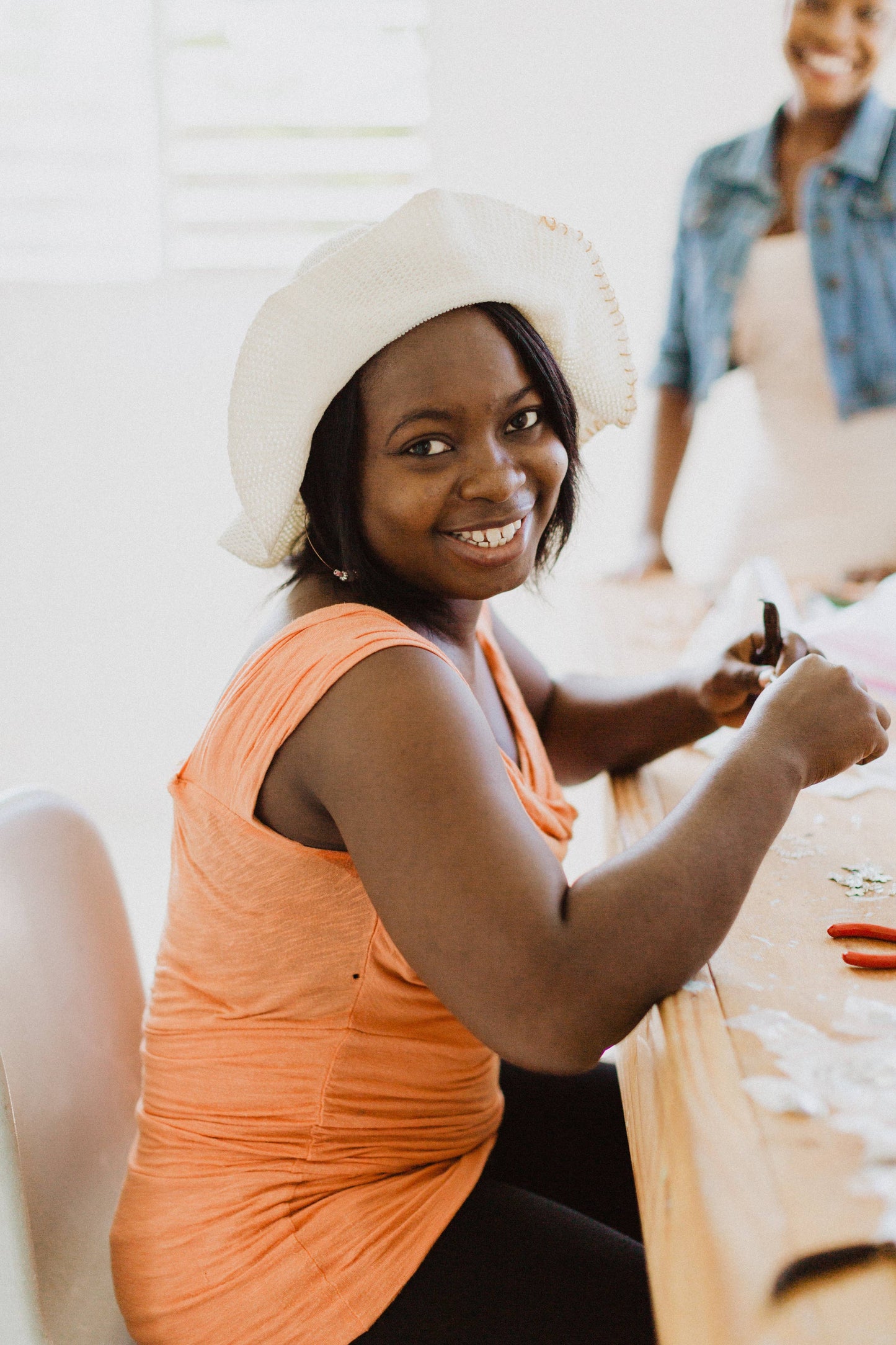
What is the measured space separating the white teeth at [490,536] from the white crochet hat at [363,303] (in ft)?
0.46

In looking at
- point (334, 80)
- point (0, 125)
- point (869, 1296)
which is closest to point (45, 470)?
point (0, 125)

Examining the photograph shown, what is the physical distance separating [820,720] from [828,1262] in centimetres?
41

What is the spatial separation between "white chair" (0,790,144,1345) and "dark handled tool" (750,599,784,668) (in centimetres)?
67

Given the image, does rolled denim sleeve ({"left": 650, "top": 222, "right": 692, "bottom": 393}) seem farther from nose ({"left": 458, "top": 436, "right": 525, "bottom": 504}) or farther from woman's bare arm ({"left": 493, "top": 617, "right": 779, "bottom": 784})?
nose ({"left": 458, "top": 436, "right": 525, "bottom": 504})

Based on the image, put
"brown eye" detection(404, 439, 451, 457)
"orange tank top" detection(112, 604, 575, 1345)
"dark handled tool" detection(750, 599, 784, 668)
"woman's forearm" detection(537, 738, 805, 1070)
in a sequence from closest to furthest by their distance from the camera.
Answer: "woman's forearm" detection(537, 738, 805, 1070) → "orange tank top" detection(112, 604, 575, 1345) → "brown eye" detection(404, 439, 451, 457) → "dark handled tool" detection(750, 599, 784, 668)

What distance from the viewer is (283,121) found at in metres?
2.95

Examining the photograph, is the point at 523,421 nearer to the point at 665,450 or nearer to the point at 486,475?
the point at 486,475

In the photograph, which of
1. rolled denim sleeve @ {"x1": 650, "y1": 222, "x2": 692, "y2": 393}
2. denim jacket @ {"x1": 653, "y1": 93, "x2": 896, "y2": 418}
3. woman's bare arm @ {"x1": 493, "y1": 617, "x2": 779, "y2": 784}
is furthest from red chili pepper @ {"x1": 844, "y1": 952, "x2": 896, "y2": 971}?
rolled denim sleeve @ {"x1": 650, "y1": 222, "x2": 692, "y2": 393}

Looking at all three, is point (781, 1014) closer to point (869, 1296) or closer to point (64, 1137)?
point (869, 1296)

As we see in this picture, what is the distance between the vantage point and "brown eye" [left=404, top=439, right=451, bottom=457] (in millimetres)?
871

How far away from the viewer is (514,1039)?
0.66 metres

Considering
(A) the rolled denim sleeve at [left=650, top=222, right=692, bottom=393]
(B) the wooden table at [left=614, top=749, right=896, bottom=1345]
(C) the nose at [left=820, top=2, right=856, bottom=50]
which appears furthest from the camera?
(A) the rolled denim sleeve at [left=650, top=222, right=692, bottom=393]

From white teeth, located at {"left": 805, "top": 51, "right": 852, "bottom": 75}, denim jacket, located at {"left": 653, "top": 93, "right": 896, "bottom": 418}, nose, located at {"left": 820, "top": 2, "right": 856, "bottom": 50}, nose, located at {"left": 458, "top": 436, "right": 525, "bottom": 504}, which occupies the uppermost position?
nose, located at {"left": 820, "top": 2, "right": 856, "bottom": 50}

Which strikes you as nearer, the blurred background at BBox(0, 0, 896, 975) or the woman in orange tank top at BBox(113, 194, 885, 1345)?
the woman in orange tank top at BBox(113, 194, 885, 1345)
